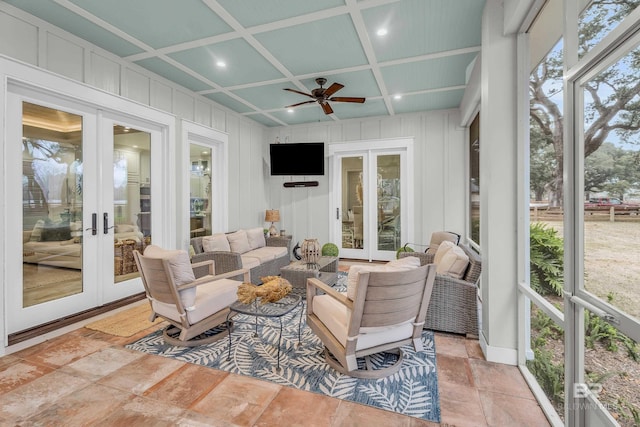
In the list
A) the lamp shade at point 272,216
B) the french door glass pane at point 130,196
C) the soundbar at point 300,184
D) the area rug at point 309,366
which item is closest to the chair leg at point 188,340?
the area rug at point 309,366

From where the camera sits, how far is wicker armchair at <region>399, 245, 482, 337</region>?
275 cm

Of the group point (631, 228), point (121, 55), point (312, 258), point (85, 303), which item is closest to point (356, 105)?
point (312, 258)

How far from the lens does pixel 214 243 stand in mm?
4312

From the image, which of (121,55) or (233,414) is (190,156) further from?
(233,414)

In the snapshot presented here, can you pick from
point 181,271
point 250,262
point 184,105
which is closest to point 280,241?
point 250,262

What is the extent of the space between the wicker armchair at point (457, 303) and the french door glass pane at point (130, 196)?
12.2ft

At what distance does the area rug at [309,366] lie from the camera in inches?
75.3

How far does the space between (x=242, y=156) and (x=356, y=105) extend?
7.91ft

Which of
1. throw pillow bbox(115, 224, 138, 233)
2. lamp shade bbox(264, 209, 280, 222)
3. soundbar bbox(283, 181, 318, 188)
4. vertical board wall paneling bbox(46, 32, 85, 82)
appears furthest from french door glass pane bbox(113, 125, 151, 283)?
soundbar bbox(283, 181, 318, 188)

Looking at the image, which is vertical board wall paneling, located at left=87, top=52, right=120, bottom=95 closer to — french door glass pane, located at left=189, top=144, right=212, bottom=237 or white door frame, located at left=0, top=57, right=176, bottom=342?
white door frame, located at left=0, top=57, right=176, bottom=342

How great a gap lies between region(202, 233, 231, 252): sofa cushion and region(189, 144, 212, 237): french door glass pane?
1.98ft

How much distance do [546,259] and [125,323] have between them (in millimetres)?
3937

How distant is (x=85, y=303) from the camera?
→ 3.26 meters

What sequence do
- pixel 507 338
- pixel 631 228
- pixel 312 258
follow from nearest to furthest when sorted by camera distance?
pixel 631 228 < pixel 507 338 < pixel 312 258
